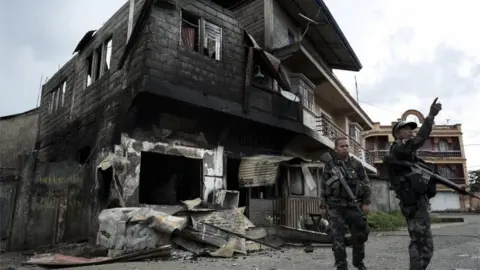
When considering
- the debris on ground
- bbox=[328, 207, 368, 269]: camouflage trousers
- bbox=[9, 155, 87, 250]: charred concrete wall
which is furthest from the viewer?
bbox=[9, 155, 87, 250]: charred concrete wall

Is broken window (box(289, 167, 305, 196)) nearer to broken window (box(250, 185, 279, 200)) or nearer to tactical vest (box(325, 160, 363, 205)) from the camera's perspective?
broken window (box(250, 185, 279, 200))

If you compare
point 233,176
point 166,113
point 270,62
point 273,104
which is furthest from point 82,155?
point 270,62

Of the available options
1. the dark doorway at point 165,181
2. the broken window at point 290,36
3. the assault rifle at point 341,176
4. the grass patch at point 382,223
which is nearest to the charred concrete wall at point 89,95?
the dark doorway at point 165,181

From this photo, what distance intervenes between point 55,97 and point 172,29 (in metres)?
8.54

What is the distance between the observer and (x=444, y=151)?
42438 mm

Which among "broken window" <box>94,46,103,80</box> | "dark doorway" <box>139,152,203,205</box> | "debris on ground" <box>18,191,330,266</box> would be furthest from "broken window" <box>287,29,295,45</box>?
"debris on ground" <box>18,191,330,266</box>

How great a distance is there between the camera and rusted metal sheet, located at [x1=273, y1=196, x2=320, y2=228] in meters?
11.1

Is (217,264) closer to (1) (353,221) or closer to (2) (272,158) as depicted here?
(1) (353,221)

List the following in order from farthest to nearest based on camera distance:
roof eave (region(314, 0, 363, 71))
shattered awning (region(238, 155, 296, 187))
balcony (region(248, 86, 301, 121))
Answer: roof eave (region(314, 0, 363, 71)) < balcony (region(248, 86, 301, 121)) < shattered awning (region(238, 155, 296, 187))

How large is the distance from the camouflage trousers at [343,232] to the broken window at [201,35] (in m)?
6.91

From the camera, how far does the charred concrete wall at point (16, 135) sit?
61.1ft

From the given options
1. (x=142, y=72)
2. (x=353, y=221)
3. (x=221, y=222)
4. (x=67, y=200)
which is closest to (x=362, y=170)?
(x=353, y=221)

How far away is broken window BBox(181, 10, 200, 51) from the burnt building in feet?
0.10

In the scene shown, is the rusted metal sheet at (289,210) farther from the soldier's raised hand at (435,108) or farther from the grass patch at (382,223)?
the soldier's raised hand at (435,108)
